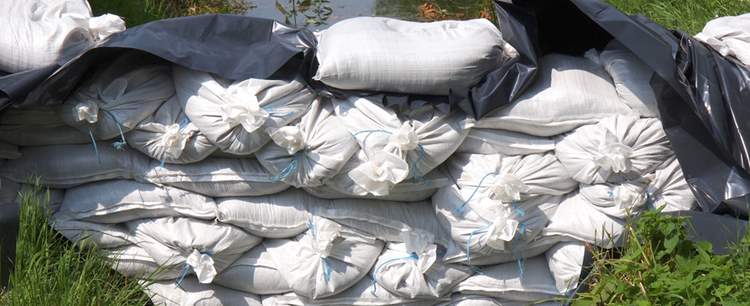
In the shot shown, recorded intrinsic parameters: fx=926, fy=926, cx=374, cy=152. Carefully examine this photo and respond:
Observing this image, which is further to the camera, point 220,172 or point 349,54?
point 220,172

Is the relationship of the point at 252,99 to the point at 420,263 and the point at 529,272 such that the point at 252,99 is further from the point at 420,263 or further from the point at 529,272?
the point at 529,272

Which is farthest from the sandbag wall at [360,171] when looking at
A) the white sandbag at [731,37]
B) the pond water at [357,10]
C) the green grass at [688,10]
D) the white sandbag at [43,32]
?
the pond water at [357,10]

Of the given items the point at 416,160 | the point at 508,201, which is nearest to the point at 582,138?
the point at 508,201

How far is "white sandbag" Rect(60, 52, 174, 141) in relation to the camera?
9.70 feet

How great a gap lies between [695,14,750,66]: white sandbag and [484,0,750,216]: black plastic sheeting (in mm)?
135

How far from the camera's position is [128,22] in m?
5.47

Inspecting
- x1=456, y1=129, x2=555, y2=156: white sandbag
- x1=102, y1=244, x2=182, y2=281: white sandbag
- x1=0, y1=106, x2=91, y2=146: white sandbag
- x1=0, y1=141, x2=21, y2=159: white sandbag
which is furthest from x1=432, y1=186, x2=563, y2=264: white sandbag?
x1=0, y1=141, x2=21, y2=159: white sandbag

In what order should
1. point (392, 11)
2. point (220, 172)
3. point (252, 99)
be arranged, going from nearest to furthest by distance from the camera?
point (252, 99)
point (220, 172)
point (392, 11)

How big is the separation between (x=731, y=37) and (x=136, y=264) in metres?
2.21

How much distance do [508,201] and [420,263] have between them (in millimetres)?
388

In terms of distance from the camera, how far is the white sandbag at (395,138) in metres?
2.88

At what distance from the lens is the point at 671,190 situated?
10.0 ft

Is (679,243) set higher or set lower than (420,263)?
higher

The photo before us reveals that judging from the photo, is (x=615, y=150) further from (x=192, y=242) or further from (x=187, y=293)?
(x=187, y=293)
